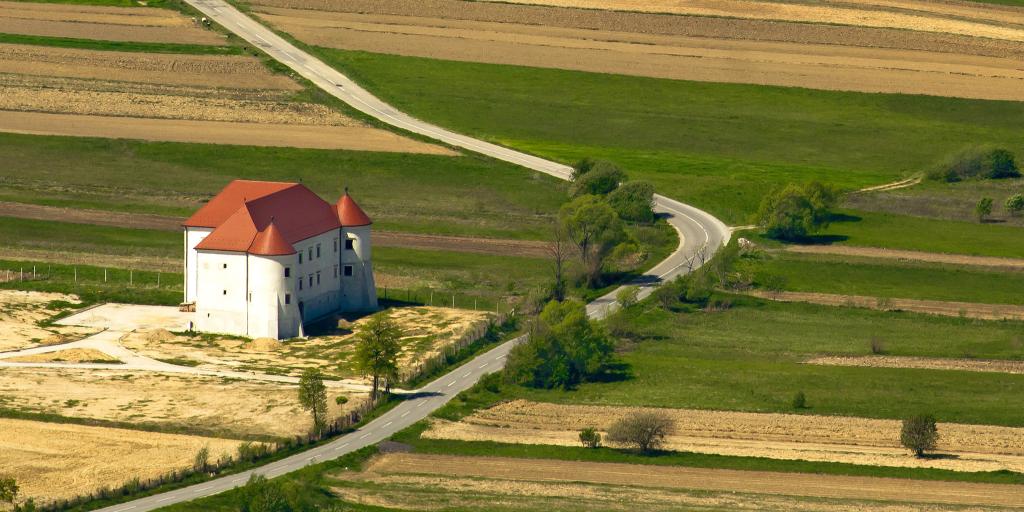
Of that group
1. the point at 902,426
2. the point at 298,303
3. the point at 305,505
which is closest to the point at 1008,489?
the point at 902,426

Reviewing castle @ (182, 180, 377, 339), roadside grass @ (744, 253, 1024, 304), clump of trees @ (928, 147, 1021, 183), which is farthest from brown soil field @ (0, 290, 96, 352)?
clump of trees @ (928, 147, 1021, 183)

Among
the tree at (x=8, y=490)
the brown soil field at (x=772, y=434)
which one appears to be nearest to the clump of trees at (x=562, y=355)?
the brown soil field at (x=772, y=434)

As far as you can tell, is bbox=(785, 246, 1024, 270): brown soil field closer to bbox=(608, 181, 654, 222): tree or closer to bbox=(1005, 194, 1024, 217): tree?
bbox=(608, 181, 654, 222): tree

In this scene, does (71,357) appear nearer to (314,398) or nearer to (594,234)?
(314,398)

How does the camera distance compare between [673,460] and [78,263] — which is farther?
[78,263]

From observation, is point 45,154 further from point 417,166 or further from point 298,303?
point 298,303

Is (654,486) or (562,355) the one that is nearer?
(654,486)

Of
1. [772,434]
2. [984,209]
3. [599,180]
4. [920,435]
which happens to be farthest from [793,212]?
[920,435]
